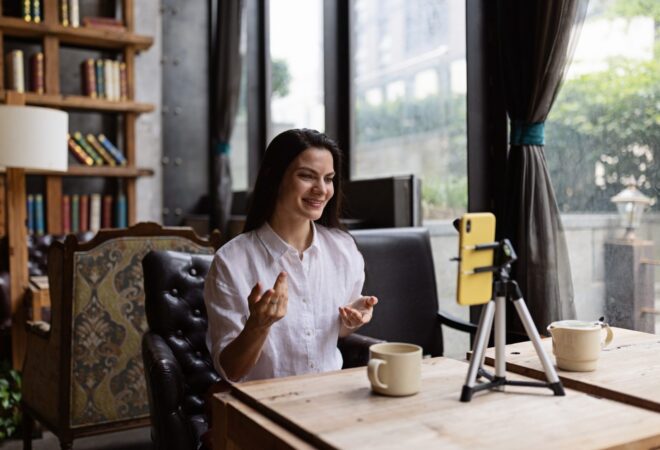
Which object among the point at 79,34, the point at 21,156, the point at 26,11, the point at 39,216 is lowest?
the point at 39,216

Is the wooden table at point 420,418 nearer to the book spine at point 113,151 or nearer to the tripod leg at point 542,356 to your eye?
the tripod leg at point 542,356

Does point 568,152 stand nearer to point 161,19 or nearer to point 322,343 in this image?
point 322,343

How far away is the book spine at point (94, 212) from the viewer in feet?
17.1

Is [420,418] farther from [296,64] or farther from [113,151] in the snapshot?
[113,151]

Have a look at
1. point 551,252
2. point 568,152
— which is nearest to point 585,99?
point 568,152

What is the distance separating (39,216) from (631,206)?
4.21m

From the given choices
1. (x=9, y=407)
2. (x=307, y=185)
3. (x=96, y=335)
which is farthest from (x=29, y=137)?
(x=307, y=185)

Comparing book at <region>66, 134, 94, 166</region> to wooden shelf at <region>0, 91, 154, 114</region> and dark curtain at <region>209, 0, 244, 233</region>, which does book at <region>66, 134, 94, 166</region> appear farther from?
dark curtain at <region>209, 0, 244, 233</region>

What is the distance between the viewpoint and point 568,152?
102 inches

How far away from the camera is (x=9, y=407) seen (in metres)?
3.11

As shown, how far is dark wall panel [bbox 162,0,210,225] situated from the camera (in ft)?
19.2

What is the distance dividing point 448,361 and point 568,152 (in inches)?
58.3

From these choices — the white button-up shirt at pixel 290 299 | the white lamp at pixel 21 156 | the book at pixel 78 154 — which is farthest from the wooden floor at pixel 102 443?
the book at pixel 78 154

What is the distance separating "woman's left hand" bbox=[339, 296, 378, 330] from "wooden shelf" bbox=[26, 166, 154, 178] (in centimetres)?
389
